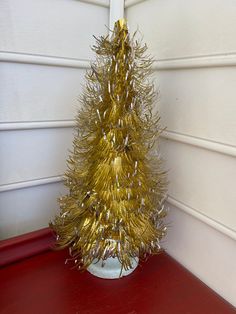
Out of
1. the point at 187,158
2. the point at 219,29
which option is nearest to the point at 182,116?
the point at 187,158

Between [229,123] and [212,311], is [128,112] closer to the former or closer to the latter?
[229,123]

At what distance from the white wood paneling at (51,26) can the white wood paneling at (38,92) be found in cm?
5

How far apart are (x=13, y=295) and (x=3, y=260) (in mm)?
119

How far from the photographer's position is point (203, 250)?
0.70 meters

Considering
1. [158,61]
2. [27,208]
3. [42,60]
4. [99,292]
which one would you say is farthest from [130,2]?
[99,292]

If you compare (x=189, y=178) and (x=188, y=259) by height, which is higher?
(x=189, y=178)

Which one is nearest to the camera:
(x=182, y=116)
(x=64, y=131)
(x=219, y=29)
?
(x=219, y=29)

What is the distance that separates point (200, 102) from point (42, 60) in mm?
427

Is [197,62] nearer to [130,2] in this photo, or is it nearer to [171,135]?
[171,135]

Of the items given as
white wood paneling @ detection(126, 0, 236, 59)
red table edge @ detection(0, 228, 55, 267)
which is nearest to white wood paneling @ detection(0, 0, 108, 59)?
white wood paneling @ detection(126, 0, 236, 59)

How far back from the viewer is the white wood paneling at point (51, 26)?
0.70 metres

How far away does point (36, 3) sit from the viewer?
2.38 feet

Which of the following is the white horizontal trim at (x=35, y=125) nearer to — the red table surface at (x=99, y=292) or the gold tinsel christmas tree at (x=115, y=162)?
the gold tinsel christmas tree at (x=115, y=162)

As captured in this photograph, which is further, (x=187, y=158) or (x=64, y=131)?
(x=64, y=131)
